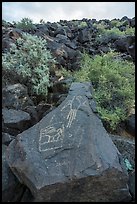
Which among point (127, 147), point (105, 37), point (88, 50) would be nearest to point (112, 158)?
point (127, 147)

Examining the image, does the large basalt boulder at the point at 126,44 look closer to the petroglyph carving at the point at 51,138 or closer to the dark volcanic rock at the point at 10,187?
the petroglyph carving at the point at 51,138

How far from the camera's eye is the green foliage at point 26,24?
13578mm

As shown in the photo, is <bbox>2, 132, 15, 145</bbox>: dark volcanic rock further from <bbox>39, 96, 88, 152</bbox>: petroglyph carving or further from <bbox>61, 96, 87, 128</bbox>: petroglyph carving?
<bbox>61, 96, 87, 128</bbox>: petroglyph carving

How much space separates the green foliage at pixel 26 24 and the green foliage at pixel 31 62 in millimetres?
4479

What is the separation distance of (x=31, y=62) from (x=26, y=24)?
20.0 feet

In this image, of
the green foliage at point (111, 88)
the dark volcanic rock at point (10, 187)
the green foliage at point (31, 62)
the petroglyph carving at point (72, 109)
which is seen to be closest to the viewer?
the dark volcanic rock at point (10, 187)

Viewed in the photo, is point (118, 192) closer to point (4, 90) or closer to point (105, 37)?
point (4, 90)

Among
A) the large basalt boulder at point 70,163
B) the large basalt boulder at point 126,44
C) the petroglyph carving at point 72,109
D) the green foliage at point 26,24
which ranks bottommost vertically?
the large basalt boulder at point 70,163

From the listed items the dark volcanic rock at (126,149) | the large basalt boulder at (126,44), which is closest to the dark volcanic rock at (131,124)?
the dark volcanic rock at (126,149)

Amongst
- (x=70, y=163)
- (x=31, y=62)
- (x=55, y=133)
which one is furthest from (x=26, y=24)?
(x=70, y=163)

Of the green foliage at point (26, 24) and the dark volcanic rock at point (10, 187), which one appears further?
the green foliage at point (26, 24)

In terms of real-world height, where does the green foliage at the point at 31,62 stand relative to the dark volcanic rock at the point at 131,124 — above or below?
above

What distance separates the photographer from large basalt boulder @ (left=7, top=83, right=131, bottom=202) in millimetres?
3811

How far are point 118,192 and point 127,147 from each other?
1126mm
